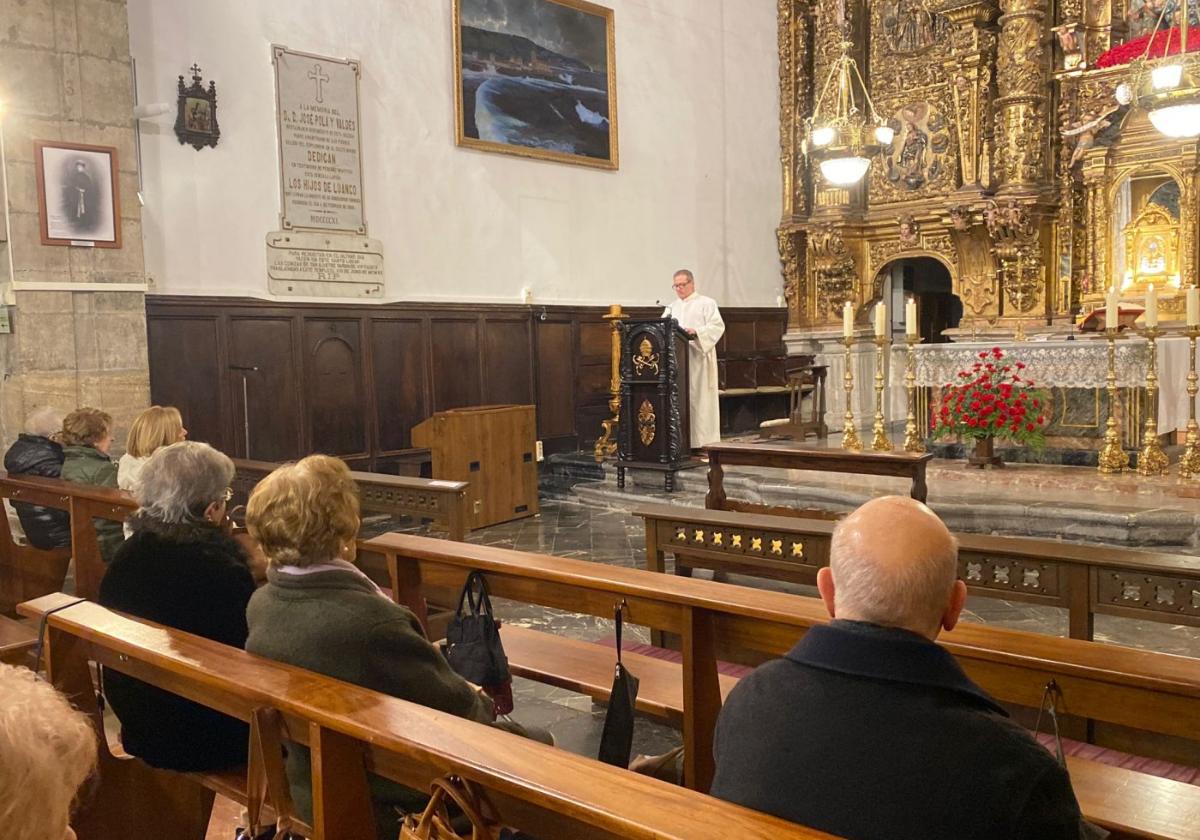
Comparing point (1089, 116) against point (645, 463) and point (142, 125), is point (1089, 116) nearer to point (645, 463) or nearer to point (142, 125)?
point (645, 463)

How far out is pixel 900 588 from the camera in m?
1.60

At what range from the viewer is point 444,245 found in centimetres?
1005

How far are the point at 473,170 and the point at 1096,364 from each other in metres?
6.06

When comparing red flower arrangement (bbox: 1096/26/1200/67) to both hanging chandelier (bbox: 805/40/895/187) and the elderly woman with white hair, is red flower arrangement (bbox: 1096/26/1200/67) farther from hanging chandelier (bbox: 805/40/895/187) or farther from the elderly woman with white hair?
the elderly woman with white hair

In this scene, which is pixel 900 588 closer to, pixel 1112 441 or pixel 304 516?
pixel 304 516

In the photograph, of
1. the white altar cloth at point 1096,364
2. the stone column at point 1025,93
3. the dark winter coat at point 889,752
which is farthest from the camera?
the stone column at point 1025,93

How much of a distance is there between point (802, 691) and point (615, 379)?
9.01 metres

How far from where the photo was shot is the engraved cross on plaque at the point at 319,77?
8.97 metres

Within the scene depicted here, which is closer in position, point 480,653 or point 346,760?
point 346,760

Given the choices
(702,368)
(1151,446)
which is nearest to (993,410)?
(1151,446)

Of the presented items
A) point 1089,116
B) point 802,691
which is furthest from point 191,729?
point 1089,116

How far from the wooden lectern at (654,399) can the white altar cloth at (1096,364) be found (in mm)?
2575

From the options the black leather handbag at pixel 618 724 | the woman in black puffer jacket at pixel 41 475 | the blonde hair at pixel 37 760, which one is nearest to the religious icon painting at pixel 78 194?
the woman in black puffer jacket at pixel 41 475

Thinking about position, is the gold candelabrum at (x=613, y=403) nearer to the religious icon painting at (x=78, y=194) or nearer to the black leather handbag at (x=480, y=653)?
the religious icon painting at (x=78, y=194)
